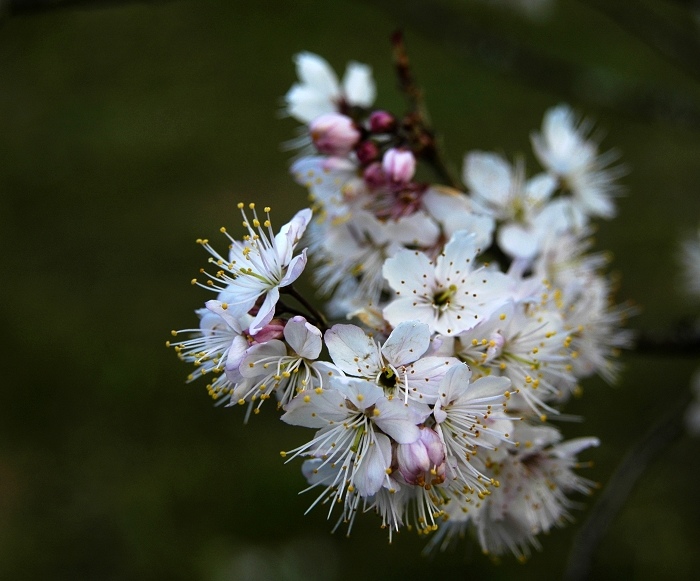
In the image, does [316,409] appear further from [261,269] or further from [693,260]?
[693,260]

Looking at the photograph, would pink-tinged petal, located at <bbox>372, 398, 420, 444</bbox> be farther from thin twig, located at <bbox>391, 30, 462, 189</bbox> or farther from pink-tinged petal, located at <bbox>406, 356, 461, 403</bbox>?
thin twig, located at <bbox>391, 30, 462, 189</bbox>

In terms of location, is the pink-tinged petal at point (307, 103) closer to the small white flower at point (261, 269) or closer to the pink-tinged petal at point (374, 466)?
the small white flower at point (261, 269)

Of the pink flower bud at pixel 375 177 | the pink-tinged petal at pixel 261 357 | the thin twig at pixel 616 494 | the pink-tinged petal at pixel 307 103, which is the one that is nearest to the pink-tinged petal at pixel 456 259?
the pink flower bud at pixel 375 177

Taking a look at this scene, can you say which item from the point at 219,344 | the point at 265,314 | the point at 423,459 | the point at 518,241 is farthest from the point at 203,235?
the point at 423,459

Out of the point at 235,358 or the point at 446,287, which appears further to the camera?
the point at 446,287

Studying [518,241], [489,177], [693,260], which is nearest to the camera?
[518,241]

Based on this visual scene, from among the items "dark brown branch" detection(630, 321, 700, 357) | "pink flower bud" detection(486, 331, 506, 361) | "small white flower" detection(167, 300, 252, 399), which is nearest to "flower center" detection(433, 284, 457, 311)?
"pink flower bud" detection(486, 331, 506, 361)

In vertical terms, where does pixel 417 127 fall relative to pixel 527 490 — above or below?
above
